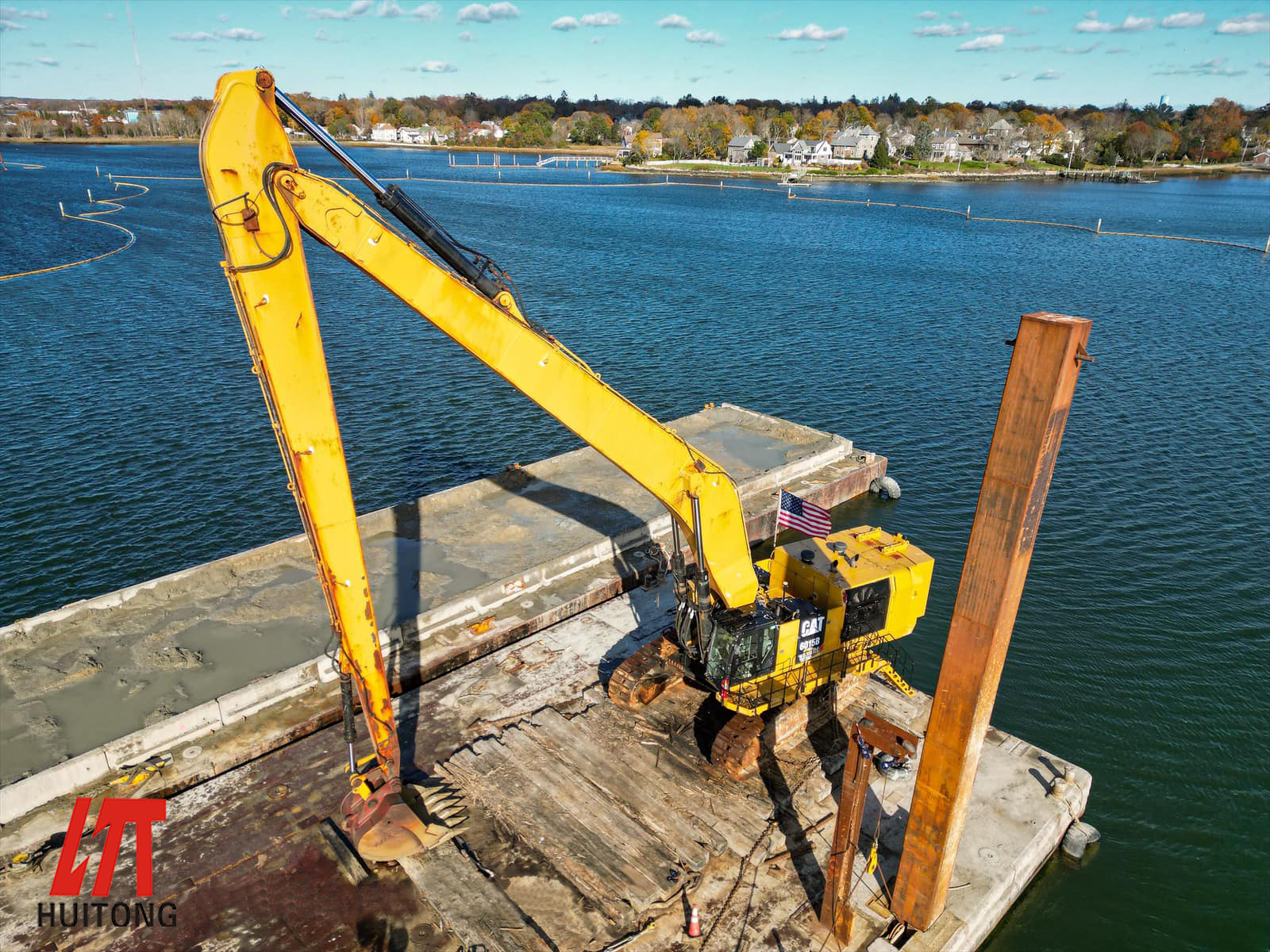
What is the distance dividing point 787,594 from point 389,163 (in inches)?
7226

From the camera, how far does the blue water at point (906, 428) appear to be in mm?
16531

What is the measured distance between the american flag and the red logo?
11.8m

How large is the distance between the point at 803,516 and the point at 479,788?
7.50 metres

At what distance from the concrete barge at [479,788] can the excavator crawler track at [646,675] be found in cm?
32

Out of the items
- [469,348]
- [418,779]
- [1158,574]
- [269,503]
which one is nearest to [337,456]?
[469,348]

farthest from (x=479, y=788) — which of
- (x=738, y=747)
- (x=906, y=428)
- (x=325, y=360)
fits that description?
(x=906, y=428)

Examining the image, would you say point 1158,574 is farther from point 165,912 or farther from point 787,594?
point 165,912

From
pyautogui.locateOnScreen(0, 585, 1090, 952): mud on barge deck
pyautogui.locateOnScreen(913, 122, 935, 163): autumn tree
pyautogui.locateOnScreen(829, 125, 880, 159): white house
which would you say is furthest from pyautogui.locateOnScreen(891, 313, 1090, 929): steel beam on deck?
pyautogui.locateOnScreen(913, 122, 935, 163): autumn tree

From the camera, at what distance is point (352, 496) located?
12.2m

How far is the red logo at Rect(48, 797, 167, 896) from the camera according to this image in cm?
1155

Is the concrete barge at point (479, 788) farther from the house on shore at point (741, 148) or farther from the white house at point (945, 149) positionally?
the white house at point (945, 149)

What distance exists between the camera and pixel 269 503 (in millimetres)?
26562

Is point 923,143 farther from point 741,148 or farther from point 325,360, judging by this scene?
point 325,360

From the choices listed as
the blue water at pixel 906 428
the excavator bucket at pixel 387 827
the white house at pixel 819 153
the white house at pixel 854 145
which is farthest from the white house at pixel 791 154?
the excavator bucket at pixel 387 827
